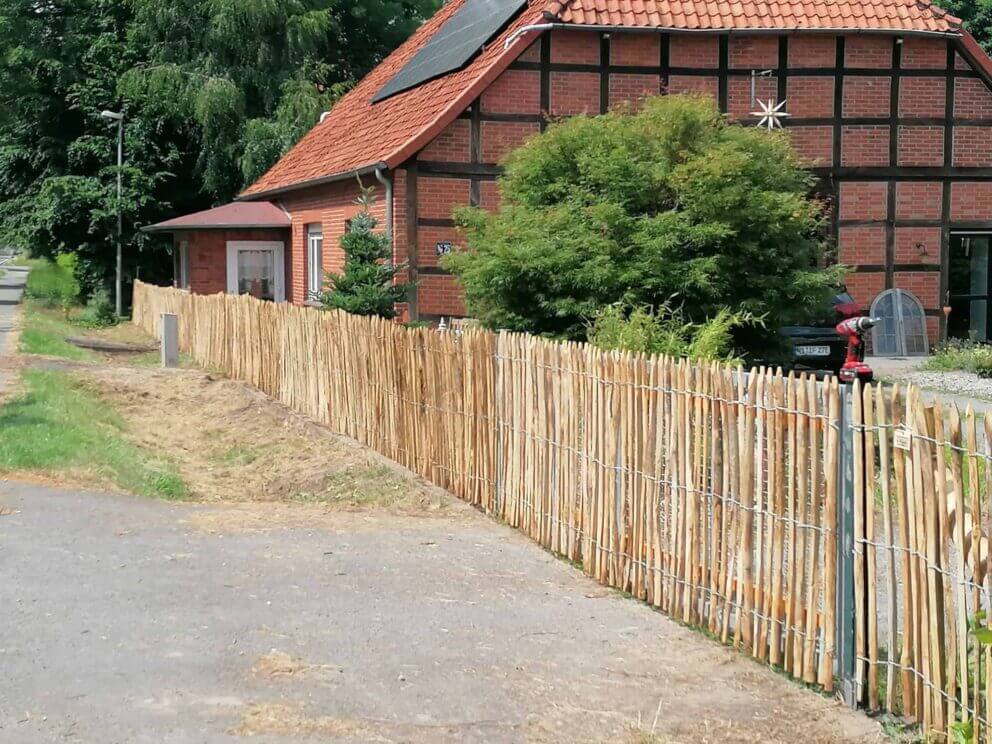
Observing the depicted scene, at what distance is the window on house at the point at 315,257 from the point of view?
84.4 ft

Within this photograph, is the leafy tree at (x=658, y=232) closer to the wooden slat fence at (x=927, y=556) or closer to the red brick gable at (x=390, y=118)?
the red brick gable at (x=390, y=118)

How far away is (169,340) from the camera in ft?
74.4

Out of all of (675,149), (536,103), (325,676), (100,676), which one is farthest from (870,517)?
(536,103)

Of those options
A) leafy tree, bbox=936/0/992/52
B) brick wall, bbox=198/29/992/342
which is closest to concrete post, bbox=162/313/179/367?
brick wall, bbox=198/29/992/342

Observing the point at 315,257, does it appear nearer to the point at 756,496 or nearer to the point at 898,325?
the point at 898,325

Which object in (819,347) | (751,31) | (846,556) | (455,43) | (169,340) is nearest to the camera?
(846,556)

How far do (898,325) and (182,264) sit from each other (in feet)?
61.5

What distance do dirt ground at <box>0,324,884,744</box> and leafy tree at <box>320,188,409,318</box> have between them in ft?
26.3

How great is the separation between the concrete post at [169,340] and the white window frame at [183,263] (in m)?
8.58

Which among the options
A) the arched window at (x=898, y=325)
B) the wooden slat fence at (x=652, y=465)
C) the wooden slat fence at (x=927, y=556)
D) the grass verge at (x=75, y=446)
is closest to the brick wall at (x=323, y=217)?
the grass verge at (x=75, y=446)

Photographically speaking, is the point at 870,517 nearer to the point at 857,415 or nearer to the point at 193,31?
the point at 857,415

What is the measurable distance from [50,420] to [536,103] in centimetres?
1003

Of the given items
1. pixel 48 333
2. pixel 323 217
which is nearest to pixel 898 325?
pixel 323 217

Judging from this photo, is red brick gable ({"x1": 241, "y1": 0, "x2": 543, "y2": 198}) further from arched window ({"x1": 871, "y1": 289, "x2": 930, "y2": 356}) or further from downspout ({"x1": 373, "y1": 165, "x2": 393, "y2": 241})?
arched window ({"x1": 871, "y1": 289, "x2": 930, "y2": 356})
